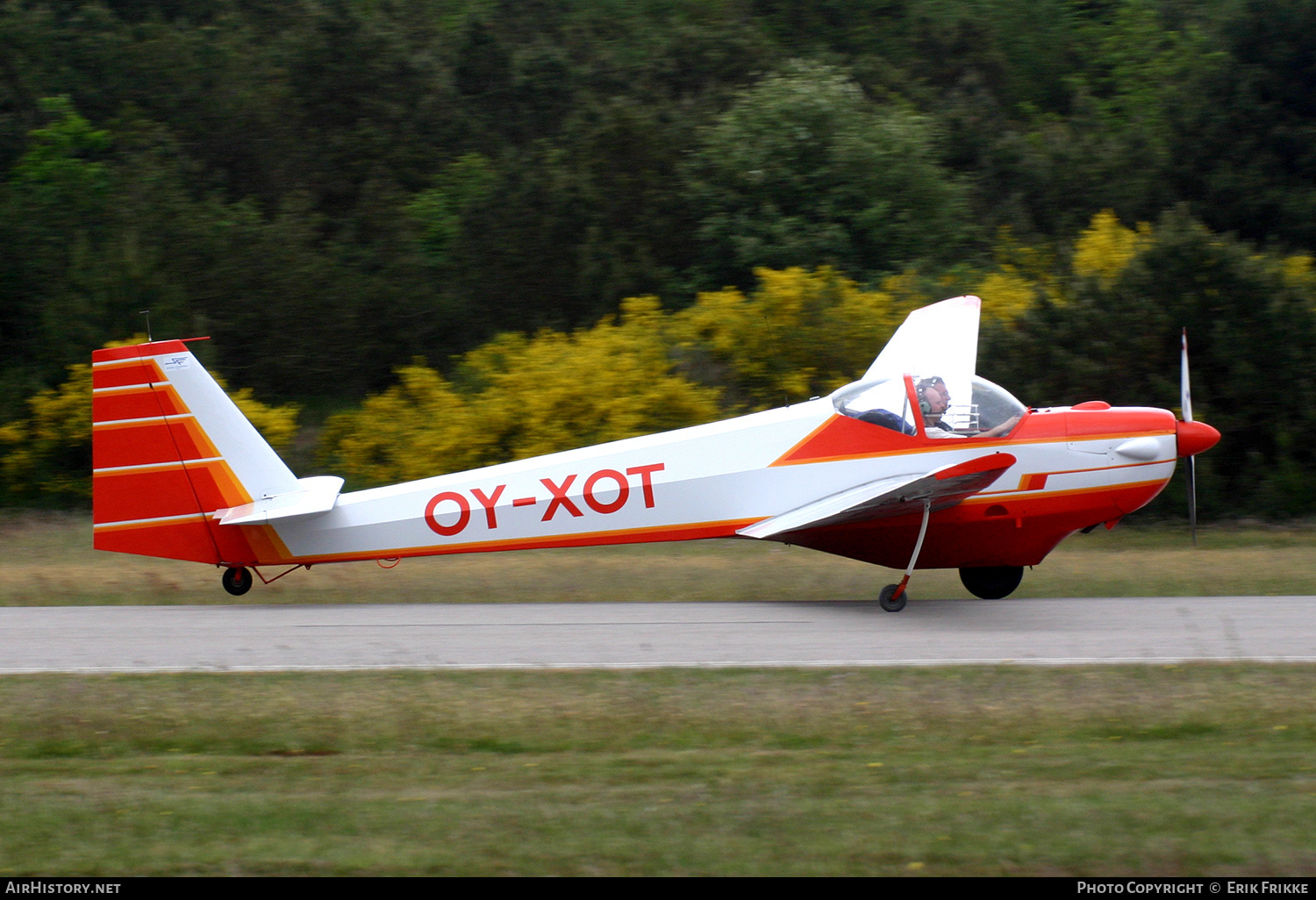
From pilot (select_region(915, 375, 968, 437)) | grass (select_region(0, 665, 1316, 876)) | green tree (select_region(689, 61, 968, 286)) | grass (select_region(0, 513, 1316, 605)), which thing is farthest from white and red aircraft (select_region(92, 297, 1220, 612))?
green tree (select_region(689, 61, 968, 286))

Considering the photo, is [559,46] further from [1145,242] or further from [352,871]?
[352,871]

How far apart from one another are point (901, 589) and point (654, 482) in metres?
2.62

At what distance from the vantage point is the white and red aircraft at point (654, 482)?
12164 millimetres

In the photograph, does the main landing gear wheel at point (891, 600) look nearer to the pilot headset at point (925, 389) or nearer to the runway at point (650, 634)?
the runway at point (650, 634)

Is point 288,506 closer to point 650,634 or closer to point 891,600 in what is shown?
point 650,634

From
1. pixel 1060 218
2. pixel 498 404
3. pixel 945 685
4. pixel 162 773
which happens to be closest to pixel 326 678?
pixel 162 773

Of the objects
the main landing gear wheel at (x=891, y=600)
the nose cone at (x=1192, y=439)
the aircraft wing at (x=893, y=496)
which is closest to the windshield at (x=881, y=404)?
the aircraft wing at (x=893, y=496)

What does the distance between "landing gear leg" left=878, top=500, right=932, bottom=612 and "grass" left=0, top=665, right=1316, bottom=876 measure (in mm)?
2663

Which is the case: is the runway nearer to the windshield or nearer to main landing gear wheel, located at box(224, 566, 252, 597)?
main landing gear wheel, located at box(224, 566, 252, 597)

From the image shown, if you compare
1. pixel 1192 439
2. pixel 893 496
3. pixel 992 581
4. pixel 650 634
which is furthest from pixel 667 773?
pixel 1192 439

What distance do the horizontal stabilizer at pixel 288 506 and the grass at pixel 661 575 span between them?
1217 millimetres

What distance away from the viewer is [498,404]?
22.8 m

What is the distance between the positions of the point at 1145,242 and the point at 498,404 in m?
11.9

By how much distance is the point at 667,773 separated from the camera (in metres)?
7.08
